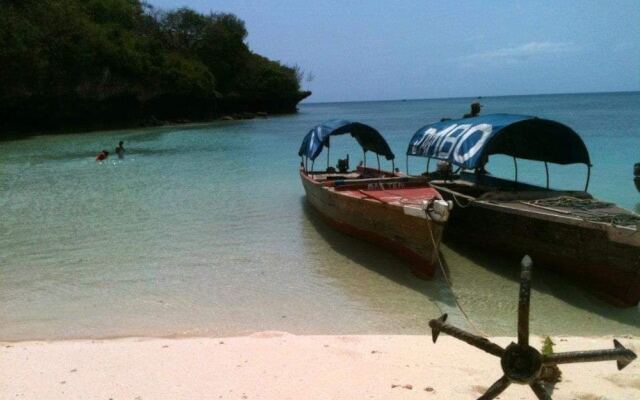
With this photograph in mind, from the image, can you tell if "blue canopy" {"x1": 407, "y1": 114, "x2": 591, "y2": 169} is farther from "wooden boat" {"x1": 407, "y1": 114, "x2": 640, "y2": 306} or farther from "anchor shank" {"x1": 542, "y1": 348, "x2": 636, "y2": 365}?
"anchor shank" {"x1": 542, "y1": 348, "x2": 636, "y2": 365}

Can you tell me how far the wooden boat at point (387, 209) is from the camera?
280 inches

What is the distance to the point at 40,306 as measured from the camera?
6.69m

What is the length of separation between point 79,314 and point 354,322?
3235mm

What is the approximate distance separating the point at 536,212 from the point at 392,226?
75.8 inches

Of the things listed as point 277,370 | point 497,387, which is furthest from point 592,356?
point 277,370

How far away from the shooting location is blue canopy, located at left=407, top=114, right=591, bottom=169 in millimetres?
8562

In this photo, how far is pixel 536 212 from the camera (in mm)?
7215

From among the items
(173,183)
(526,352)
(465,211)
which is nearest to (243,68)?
(173,183)

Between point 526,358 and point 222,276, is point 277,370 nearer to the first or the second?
point 526,358

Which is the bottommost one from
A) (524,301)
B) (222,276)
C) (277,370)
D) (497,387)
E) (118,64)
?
(222,276)

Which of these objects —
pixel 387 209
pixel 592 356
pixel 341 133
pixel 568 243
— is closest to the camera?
pixel 592 356

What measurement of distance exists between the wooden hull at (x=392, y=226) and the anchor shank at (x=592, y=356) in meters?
4.82

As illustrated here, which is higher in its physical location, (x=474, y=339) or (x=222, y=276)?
(x=474, y=339)

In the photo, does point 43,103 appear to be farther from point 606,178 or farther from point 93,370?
point 93,370
